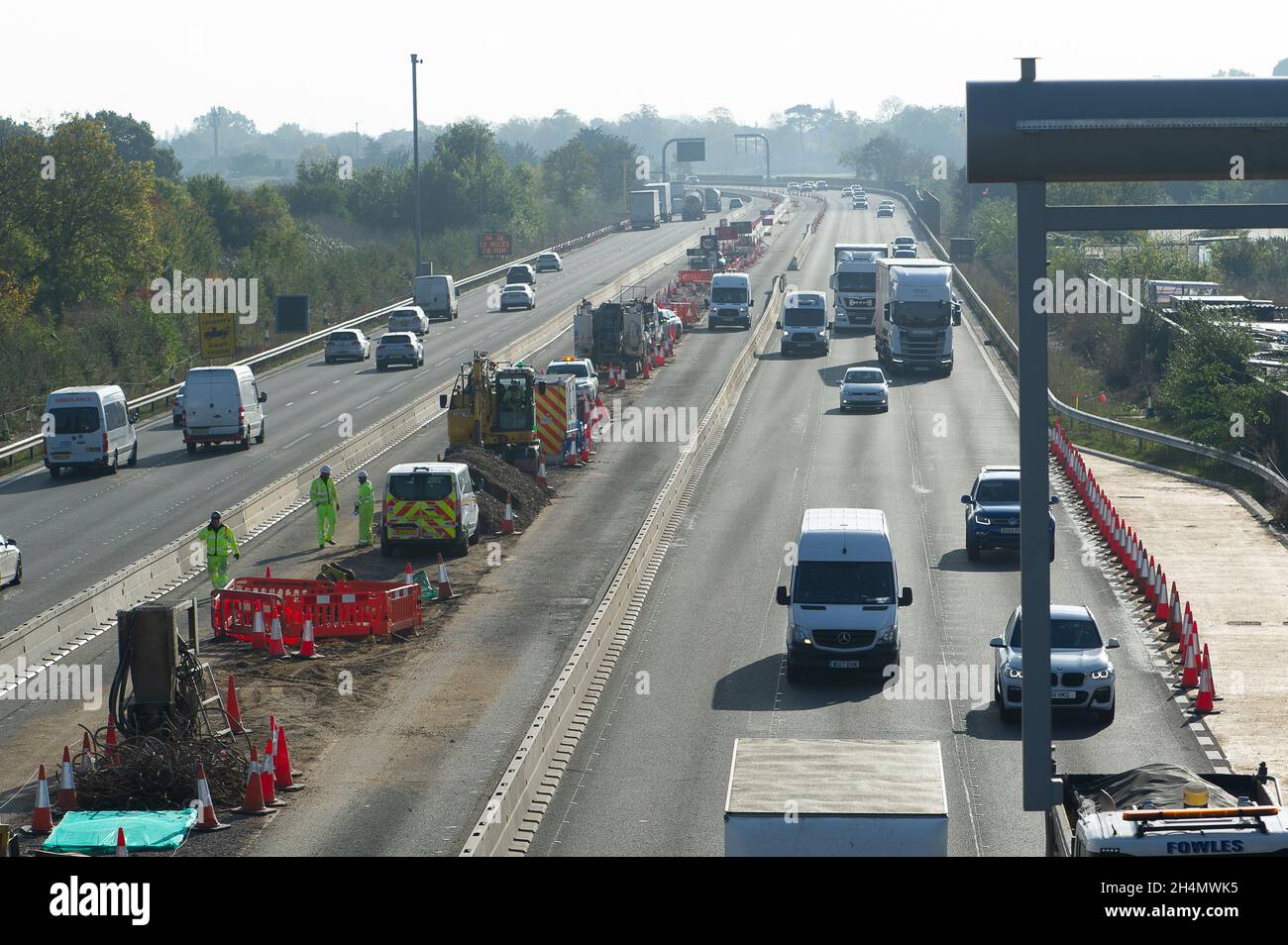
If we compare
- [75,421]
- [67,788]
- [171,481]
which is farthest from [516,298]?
[67,788]

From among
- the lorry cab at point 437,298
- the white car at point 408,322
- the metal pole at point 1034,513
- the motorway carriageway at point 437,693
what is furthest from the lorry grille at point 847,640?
the lorry cab at point 437,298

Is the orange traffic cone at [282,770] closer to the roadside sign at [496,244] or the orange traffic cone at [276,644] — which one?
the orange traffic cone at [276,644]

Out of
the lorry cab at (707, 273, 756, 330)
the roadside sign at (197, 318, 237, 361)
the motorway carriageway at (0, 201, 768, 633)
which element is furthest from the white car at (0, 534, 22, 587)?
the lorry cab at (707, 273, 756, 330)

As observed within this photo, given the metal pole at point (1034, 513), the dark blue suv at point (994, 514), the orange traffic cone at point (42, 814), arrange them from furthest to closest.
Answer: the dark blue suv at point (994, 514), the orange traffic cone at point (42, 814), the metal pole at point (1034, 513)

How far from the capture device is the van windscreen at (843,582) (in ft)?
79.9

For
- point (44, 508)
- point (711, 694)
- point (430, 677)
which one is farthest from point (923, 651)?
point (44, 508)

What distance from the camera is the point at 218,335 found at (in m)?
60.9

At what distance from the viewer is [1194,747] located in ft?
68.0

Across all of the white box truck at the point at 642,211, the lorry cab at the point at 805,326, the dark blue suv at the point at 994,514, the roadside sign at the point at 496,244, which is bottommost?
the dark blue suv at the point at 994,514

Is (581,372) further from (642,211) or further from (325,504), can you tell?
(642,211)

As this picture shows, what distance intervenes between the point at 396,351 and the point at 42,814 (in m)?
48.6

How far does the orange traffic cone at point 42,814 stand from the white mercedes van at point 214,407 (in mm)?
30420

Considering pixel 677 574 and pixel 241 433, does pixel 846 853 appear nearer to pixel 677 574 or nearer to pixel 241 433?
pixel 677 574
